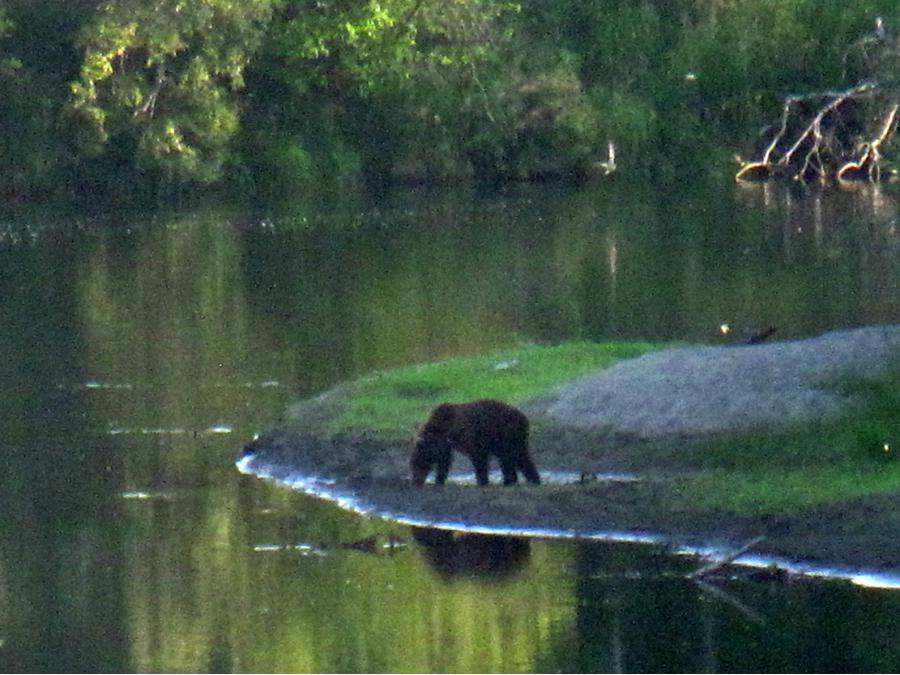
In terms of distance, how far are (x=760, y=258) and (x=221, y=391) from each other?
1639 centimetres

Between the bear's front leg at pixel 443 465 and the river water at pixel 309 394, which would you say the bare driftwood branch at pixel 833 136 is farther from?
the bear's front leg at pixel 443 465

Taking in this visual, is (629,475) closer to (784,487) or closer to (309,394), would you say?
(784,487)

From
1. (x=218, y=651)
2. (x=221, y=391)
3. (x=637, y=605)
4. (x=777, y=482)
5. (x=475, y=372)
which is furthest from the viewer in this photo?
(x=221, y=391)

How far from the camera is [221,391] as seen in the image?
21.5 metres

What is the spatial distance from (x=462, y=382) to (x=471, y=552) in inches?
220

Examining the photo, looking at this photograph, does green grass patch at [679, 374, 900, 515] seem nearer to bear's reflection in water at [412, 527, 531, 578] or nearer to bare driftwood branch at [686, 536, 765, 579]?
bare driftwood branch at [686, 536, 765, 579]

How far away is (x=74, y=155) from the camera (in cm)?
5534

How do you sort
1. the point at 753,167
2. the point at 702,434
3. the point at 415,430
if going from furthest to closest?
the point at 753,167, the point at 415,430, the point at 702,434

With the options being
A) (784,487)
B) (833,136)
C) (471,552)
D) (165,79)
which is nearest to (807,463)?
(784,487)

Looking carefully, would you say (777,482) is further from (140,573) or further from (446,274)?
(446,274)

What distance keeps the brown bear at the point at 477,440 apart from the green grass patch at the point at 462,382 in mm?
2004

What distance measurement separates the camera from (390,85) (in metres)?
60.6

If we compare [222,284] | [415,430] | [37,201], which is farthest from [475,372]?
[37,201]

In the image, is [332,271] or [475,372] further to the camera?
[332,271]
